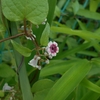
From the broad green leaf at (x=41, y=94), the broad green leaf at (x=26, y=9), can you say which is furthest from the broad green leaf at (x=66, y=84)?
the broad green leaf at (x=26, y=9)

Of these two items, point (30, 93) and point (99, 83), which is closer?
point (30, 93)

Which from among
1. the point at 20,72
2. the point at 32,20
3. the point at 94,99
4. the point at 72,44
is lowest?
the point at 72,44

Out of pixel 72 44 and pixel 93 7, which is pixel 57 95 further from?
pixel 93 7

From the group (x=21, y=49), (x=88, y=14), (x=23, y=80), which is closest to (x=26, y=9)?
(x=21, y=49)

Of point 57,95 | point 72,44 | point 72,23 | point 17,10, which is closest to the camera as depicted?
point 17,10

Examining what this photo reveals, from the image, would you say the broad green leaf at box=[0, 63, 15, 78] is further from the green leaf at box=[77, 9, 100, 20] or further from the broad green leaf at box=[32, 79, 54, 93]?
the green leaf at box=[77, 9, 100, 20]

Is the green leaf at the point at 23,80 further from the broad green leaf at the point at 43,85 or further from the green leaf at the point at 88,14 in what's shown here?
the green leaf at the point at 88,14

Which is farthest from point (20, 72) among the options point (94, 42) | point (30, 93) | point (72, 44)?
point (72, 44)

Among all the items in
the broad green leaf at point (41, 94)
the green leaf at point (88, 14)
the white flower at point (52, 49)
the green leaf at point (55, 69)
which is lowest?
the green leaf at point (88, 14)
